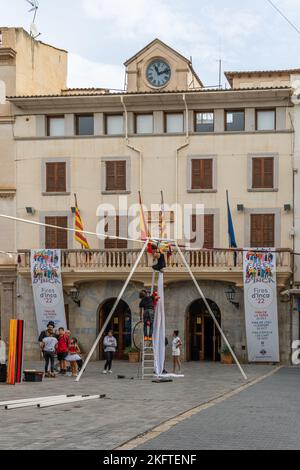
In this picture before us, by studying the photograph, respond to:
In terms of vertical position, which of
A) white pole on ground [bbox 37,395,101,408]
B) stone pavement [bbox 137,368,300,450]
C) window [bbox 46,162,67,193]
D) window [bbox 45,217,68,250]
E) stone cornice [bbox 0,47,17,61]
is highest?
stone cornice [bbox 0,47,17,61]

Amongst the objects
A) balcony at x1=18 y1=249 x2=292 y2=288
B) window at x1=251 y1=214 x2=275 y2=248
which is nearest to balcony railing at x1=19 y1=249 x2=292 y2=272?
balcony at x1=18 y1=249 x2=292 y2=288

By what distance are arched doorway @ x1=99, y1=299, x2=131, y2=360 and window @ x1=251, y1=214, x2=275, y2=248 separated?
7.08m

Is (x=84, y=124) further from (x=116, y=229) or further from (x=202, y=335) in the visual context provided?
(x=202, y=335)

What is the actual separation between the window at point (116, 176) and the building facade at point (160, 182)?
48 mm

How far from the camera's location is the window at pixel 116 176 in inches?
1775

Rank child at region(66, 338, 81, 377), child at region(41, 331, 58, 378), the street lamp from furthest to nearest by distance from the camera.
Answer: the street lamp
child at region(66, 338, 81, 377)
child at region(41, 331, 58, 378)

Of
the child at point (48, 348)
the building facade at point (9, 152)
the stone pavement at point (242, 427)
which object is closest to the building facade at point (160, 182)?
the building facade at point (9, 152)

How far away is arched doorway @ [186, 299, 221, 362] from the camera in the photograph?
44.9 metres

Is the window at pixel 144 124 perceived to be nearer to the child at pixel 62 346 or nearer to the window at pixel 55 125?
the window at pixel 55 125

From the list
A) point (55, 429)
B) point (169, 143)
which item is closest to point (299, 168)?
point (169, 143)

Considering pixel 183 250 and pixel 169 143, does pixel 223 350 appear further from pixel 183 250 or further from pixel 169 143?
pixel 169 143

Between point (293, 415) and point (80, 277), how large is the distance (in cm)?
2434

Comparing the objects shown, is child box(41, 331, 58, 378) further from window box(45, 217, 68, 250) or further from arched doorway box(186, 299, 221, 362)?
arched doorway box(186, 299, 221, 362)

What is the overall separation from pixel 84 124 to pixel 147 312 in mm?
15900
